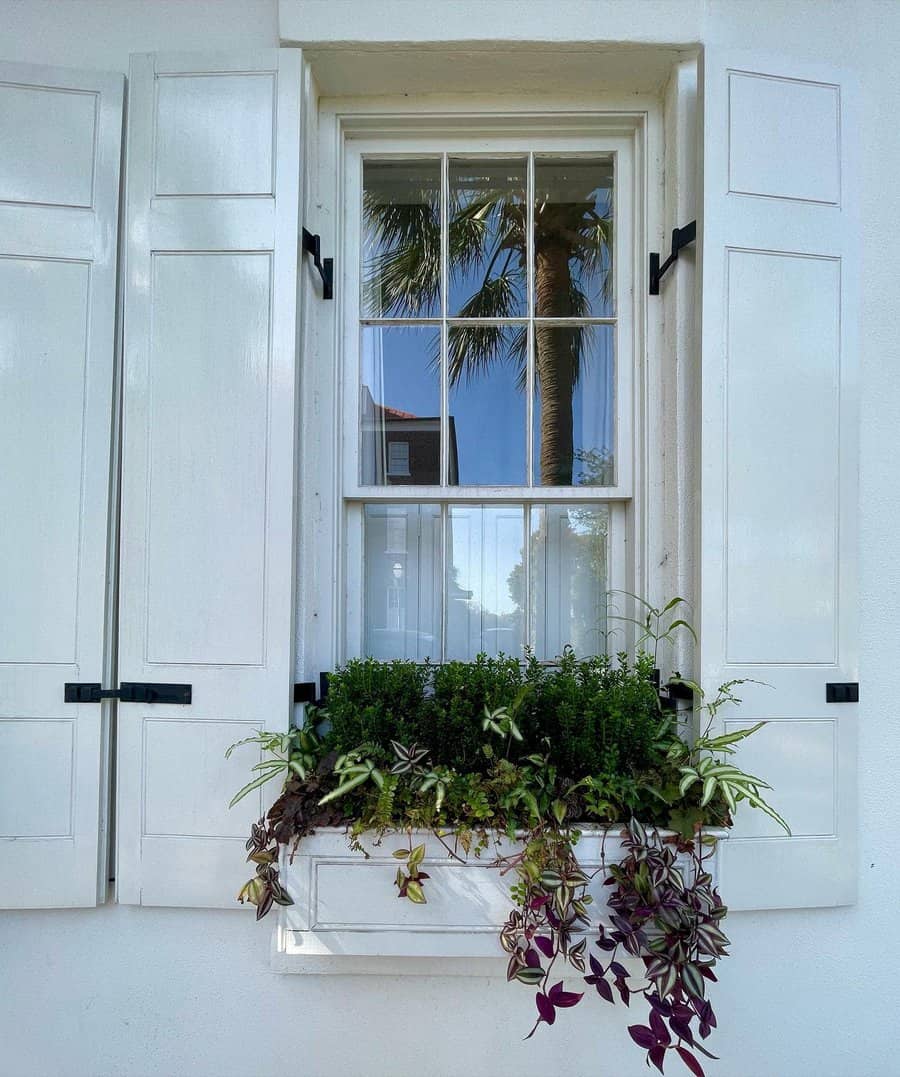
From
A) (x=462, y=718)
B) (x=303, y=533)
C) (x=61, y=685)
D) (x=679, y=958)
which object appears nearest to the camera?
(x=679, y=958)

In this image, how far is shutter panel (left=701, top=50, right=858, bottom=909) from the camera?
5.71 ft

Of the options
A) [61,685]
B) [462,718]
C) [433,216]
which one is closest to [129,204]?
[433,216]

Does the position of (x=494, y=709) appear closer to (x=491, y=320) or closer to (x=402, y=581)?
(x=402, y=581)

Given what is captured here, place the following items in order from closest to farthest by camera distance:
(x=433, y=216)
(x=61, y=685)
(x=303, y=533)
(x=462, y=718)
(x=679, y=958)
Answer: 1. (x=679, y=958)
2. (x=462, y=718)
3. (x=61, y=685)
4. (x=303, y=533)
5. (x=433, y=216)

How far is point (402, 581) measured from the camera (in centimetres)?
205

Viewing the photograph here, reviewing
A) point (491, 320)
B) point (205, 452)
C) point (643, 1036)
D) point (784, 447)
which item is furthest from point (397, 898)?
point (491, 320)

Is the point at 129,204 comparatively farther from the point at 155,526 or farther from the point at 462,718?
the point at 462,718

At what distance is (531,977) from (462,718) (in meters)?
0.57

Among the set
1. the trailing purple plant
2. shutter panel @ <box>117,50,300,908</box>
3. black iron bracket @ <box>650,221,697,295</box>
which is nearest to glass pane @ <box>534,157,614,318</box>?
black iron bracket @ <box>650,221,697,295</box>

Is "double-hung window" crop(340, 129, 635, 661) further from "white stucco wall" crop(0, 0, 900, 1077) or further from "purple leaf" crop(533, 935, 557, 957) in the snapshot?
"purple leaf" crop(533, 935, 557, 957)

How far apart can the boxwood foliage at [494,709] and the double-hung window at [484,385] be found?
1.02ft

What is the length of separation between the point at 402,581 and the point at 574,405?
2.54 feet

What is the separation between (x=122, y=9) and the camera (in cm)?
191

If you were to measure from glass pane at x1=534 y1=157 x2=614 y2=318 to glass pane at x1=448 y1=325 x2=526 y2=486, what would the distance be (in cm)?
17
